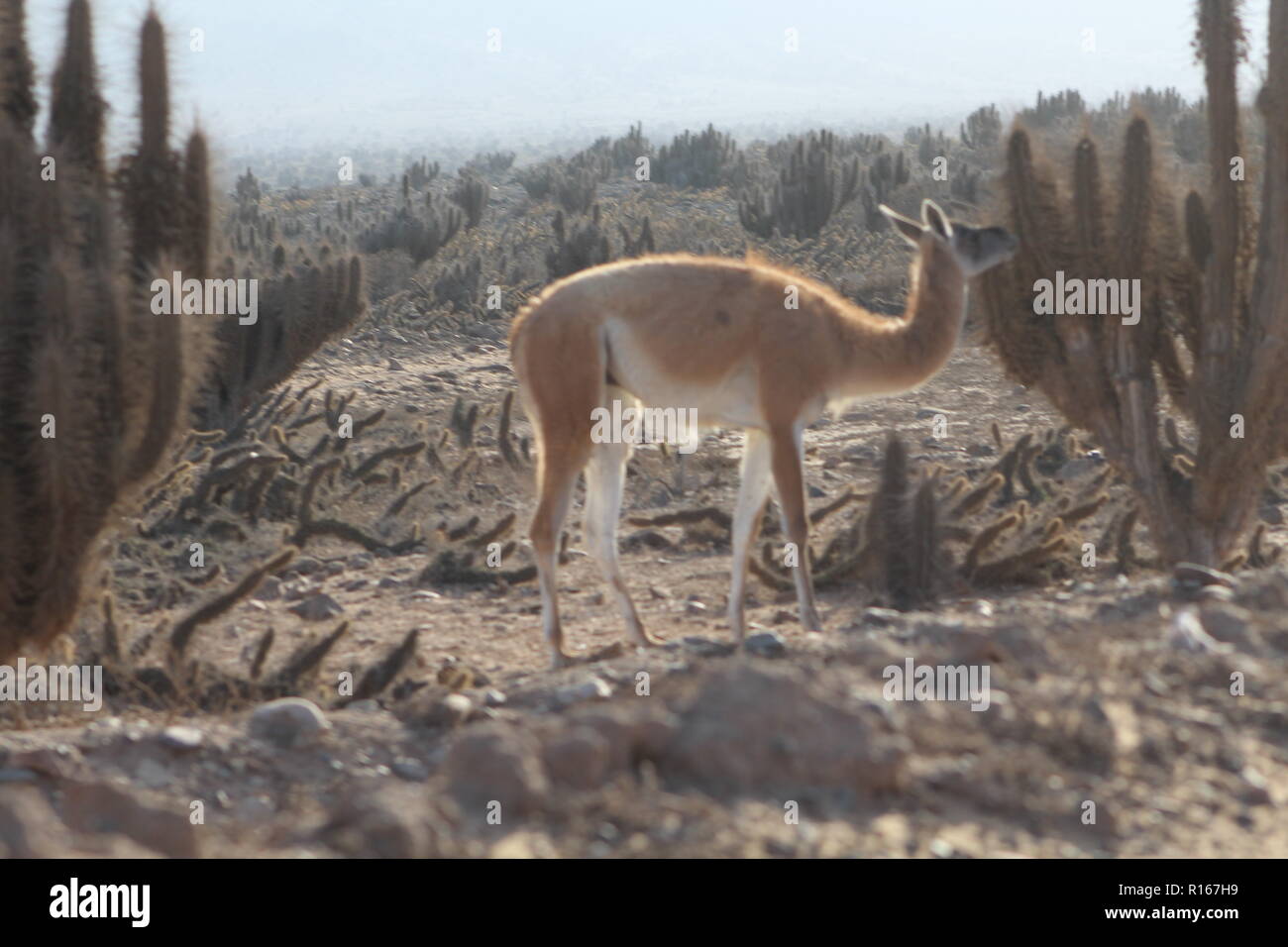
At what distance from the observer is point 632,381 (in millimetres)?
7746

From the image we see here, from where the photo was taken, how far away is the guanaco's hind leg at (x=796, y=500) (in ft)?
25.3

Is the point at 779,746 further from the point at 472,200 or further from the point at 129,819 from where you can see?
the point at 472,200

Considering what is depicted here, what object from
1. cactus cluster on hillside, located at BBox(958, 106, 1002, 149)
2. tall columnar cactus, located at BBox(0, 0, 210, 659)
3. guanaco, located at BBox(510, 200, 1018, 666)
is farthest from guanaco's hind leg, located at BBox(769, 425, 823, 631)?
cactus cluster on hillside, located at BBox(958, 106, 1002, 149)

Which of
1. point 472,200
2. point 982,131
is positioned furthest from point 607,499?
point 982,131

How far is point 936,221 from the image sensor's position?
331 inches

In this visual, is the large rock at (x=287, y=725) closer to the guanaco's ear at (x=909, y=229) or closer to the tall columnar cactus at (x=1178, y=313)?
the guanaco's ear at (x=909, y=229)

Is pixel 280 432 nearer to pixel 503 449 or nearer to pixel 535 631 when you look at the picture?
pixel 503 449

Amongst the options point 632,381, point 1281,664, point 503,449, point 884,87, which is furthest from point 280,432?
point 884,87

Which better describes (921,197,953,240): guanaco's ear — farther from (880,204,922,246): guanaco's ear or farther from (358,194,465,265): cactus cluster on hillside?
(358,194,465,265): cactus cluster on hillside

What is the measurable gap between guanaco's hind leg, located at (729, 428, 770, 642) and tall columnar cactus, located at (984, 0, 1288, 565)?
1724 mm

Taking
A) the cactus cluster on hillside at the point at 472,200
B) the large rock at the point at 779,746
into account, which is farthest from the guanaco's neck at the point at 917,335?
the cactus cluster on hillside at the point at 472,200

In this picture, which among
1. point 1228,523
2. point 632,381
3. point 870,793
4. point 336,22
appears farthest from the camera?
point 336,22

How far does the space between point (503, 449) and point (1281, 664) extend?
736 cm

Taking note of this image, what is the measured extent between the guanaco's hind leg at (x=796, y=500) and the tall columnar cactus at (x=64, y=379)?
2595 millimetres
